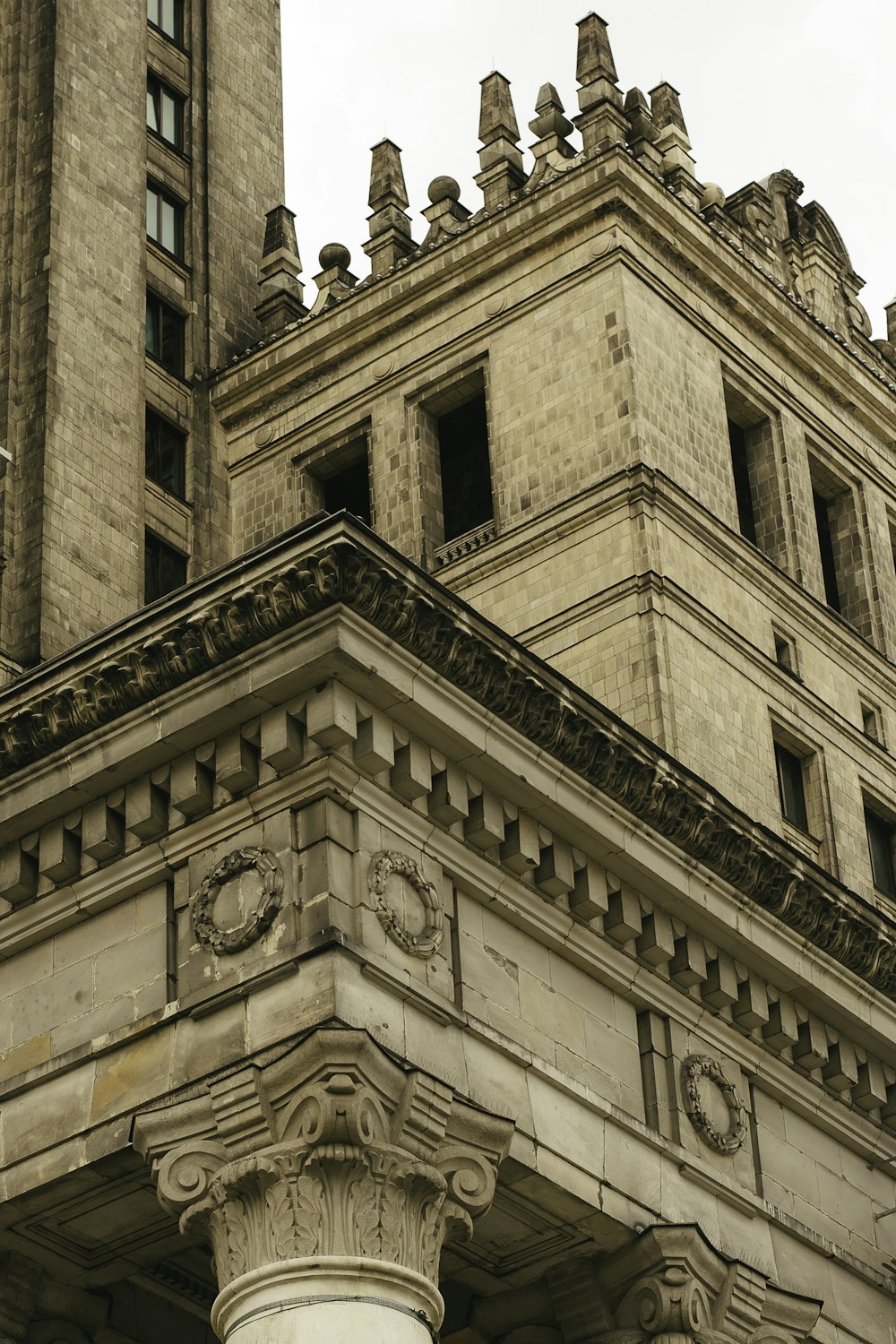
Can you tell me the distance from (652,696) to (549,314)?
8.03 metres

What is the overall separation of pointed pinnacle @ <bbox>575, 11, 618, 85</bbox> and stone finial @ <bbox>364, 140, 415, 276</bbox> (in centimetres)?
416

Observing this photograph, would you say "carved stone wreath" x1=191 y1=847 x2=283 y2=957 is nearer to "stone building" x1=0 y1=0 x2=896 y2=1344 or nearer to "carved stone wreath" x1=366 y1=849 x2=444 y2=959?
"stone building" x1=0 y1=0 x2=896 y2=1344

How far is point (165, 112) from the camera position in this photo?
51875mm

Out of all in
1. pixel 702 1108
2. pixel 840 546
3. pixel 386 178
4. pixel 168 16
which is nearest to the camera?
pixel 702 1108

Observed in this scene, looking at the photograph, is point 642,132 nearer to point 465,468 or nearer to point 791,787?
point 465,468

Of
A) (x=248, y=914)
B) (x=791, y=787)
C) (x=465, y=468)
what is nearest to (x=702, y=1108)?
(x=248, y=914)

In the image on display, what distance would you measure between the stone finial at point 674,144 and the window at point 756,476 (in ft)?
11.5

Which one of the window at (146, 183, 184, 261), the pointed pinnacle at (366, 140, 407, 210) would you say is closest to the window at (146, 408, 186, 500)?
the window at (146, 183, 184, 261)

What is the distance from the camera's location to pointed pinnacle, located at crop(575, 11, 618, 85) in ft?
153

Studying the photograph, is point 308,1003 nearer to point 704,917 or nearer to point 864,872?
point 704,917

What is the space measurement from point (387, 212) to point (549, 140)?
164 inches

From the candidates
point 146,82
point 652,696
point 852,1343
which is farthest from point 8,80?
point 852,1343

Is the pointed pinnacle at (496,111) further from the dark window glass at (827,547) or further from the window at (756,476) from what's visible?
the dark window glass at (827,547)

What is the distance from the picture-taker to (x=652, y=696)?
3888 centimetres
